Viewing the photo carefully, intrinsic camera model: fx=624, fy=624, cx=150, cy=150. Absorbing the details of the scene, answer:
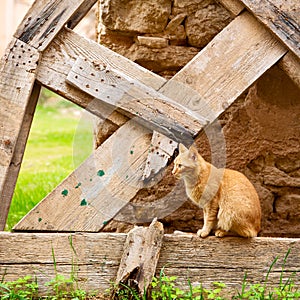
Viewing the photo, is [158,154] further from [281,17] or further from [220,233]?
[281,17]

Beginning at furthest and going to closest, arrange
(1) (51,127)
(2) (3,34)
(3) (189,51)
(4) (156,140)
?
(2) (3,34), (1) (51,127), (3) (189,51), (4) (156,140)

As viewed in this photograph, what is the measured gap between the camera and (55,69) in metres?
3.63

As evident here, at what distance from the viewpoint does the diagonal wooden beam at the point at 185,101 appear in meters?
3.59

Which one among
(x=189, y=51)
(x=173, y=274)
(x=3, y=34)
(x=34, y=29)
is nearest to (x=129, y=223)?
(x=173, y=274)

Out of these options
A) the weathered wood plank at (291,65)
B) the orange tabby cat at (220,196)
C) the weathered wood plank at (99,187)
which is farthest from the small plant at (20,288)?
the weathered wood plank at (291,65)

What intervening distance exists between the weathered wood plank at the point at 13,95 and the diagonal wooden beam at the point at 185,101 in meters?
0.33

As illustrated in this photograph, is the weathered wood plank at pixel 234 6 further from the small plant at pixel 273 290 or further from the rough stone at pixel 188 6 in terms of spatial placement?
the small plant at pixel 273 290

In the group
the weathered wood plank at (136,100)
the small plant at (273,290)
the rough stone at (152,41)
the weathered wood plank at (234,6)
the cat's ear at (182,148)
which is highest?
the weathered wood plank at (234,6)

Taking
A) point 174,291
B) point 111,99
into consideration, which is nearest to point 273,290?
point 174,291

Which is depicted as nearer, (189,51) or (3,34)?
(189,51)

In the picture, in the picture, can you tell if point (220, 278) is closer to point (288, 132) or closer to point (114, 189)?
point (114, 189)

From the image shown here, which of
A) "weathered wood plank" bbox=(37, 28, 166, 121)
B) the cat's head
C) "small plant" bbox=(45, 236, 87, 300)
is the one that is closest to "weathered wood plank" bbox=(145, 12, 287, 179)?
"weathered wood plank" bbox=(37, 28, 166, 121)

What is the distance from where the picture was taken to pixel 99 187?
360cm

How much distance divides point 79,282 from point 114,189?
58 centimetres
